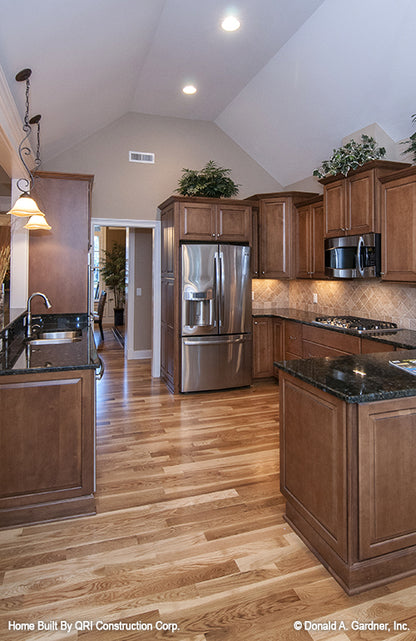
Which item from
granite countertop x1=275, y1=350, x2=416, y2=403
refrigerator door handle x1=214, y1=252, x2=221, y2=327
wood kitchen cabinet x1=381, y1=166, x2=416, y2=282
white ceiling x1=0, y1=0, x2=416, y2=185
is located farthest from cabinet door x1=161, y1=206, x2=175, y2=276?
granite countertop x1=275, y1=350, x2=416, y2=403

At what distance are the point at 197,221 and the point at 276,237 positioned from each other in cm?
114

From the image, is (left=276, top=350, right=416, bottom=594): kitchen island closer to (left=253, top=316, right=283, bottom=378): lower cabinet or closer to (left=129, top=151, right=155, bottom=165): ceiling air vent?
(left=253, top=316, right=283, bottom=378): lower cabinet

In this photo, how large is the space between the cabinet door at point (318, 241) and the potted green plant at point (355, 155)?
0.83m

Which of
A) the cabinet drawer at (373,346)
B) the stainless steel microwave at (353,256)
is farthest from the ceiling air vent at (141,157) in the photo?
the cabinet drawer at (373,346)

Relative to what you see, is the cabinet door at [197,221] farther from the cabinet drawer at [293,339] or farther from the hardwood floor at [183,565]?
the hardwood floor at [183,565]

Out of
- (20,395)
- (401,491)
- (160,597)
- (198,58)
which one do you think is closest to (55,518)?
(20,395)

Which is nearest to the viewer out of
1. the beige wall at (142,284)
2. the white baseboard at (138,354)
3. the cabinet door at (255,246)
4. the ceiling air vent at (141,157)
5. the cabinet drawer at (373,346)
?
the cabinet drawer at (373,346)

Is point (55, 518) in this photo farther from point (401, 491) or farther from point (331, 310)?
point (331, 310)

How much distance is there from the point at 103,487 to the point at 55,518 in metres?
0.42

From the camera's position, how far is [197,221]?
4.82 m

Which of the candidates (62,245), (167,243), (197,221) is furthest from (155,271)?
(62,245)

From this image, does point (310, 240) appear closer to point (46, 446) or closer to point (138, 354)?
point (138, 354)

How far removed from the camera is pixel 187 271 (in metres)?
4.74

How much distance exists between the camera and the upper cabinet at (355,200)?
3592 millimetres
